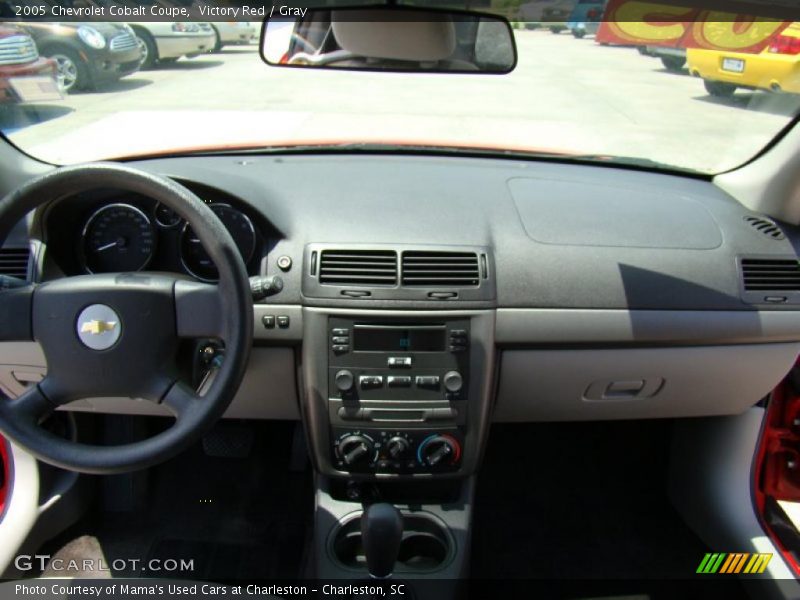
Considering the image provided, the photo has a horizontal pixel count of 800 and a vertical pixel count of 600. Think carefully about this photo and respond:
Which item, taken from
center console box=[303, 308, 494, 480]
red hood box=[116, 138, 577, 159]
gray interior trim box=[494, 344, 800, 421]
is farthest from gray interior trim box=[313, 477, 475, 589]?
red hood box=[116, 138, 577, 159]

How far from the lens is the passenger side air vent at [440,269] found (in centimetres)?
212

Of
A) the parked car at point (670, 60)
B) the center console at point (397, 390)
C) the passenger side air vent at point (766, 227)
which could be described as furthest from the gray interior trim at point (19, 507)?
the parked car at point (670, 60)

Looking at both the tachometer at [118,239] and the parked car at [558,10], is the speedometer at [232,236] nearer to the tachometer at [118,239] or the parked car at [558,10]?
the tachometer at [118,239]

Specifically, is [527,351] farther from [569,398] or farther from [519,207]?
[519,207]

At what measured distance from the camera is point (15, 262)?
2.12 m

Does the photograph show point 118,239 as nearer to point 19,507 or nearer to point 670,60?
point 19,507

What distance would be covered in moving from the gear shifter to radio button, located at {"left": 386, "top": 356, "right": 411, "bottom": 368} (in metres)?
0.44

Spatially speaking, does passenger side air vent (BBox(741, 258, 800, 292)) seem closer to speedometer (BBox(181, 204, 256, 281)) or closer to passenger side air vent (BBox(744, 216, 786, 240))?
passenger side air vent (BBox(744, 216, 786, 240))

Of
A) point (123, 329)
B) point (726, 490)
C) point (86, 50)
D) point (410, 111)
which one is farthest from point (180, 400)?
point (410, 111)

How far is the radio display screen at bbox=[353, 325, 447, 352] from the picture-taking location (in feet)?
7.06

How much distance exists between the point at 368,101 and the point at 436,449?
318 inches

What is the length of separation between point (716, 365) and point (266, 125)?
611 cm

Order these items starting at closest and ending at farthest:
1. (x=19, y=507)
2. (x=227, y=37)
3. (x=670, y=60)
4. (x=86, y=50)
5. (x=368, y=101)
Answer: (x=19, y=507), (x=86, y=50), (x=368, y=101), (x=670, y=60), (x=227, y=37)

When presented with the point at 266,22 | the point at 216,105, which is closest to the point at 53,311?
the point at 266,22
